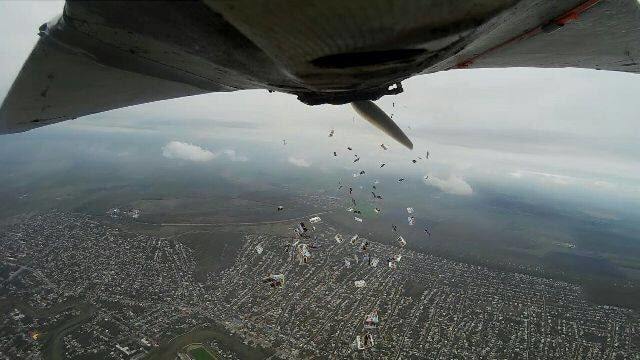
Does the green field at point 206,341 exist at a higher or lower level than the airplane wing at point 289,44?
lower

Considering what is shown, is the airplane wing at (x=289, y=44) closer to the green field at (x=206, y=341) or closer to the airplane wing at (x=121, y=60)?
the airplane wing at (x=121, y=60)

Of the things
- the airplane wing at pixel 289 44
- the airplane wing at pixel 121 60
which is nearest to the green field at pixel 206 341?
the airplane wing at pixel 121 60

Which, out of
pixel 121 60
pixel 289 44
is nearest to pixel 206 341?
pixel 121 60

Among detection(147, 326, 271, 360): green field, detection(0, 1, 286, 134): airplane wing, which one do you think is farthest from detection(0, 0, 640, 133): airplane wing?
detection(147, 326, 271, 360): green field

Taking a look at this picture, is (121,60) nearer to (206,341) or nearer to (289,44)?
(289,44)

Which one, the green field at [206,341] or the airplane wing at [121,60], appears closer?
the airplane wing at [121,60]

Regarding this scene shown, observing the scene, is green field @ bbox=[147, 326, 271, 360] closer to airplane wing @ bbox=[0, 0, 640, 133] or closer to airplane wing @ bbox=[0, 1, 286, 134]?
airplane wing @ bbox=[0, 1, 286, 134]

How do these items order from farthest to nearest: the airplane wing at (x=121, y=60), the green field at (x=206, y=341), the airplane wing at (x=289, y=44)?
the green field at (x=206, y=341) < the airplane wing at (x=121, y=60) < the airplane wing at (x=289, y=44)

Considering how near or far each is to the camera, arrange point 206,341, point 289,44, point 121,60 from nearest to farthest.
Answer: point 289,44 < point 121,60 < point 206,341

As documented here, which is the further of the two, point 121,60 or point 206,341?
point 206,341
